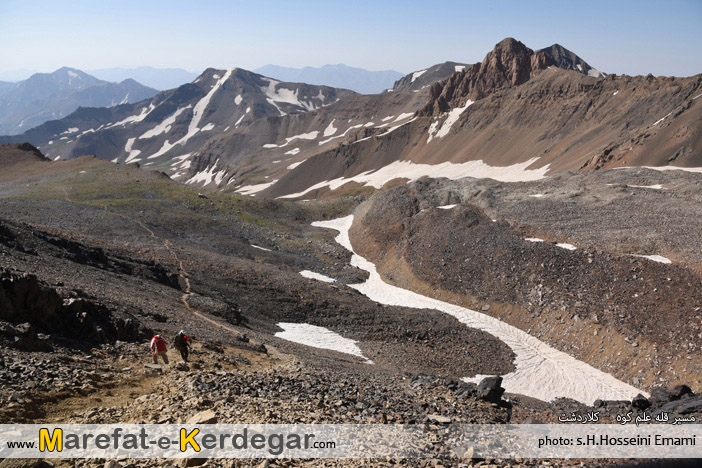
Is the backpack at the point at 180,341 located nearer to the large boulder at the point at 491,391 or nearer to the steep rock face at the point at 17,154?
the large boulder at the point at 491,391

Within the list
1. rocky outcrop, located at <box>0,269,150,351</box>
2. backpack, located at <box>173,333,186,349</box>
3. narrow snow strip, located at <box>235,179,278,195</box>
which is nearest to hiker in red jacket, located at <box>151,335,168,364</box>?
backpack, located at <box>173,333,186,349</box>

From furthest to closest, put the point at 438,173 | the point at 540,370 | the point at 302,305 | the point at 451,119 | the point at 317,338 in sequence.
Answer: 1. the point at 451,119
2. the point at 438,173
3. the point at 302,305
4. the point at 540,370
5. the point at 317,338

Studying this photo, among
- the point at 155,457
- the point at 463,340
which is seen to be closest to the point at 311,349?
the point at 463,340

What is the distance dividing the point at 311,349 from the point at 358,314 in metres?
9.76

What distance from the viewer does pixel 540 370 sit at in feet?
114

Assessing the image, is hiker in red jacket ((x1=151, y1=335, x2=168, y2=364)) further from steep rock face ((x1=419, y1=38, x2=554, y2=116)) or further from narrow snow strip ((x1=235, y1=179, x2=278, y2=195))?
steep rock face ((x1=419, y1=38, x2=554, y2=116))

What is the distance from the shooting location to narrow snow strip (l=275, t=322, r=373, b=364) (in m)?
32.6

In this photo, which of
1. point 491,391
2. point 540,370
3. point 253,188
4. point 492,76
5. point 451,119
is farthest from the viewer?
point 253,188

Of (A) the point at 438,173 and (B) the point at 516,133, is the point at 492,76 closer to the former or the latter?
(B) the point at 516,133

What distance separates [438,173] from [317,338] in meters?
111

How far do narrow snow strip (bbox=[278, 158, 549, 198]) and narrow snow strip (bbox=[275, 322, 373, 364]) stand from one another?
305 feet

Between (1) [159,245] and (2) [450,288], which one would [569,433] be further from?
(1) [159,245]

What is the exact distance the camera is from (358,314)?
128 feet

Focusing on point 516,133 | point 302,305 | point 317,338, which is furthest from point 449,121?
point 317,338
